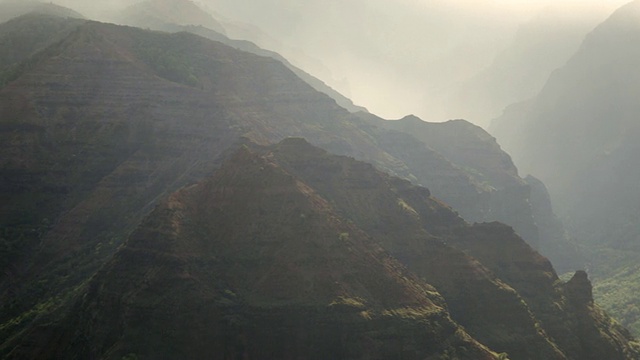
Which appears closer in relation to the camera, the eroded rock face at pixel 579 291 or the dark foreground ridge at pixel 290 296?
the dark foreground ridge at pixel 290 296

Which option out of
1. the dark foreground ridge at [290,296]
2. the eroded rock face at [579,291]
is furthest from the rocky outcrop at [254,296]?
the eroded rock face at [579,291]

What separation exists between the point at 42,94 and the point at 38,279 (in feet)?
169

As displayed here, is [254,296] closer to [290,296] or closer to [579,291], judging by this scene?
[290,296]

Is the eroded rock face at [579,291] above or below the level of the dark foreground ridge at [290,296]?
above

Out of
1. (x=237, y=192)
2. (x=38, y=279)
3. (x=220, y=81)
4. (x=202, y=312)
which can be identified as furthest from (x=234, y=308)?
(x=220, y=81)

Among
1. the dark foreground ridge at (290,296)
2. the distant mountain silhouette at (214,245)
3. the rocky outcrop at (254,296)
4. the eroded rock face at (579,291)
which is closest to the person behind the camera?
the rocky outcrop at (254,296)

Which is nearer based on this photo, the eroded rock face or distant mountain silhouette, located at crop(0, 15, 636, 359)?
distant mountain silhouette, located at crop(0, 15, 636, 359)

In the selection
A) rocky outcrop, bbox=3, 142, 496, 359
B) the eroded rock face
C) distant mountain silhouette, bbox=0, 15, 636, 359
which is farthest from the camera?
the eroded rock face

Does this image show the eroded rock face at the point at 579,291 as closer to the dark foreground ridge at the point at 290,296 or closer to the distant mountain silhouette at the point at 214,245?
the dark foreground ridge at the point at 290,296

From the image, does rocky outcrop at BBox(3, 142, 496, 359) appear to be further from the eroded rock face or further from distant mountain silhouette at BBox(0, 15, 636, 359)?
the eroded rock face

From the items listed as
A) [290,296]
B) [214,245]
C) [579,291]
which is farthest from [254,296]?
[579,291]

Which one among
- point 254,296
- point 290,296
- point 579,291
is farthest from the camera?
A: point 579,291

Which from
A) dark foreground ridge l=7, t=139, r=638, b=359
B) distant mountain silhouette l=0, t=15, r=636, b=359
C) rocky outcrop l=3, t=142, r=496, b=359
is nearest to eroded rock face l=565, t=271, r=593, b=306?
dark foreground ridge l=7, t=139, r=638, b=359

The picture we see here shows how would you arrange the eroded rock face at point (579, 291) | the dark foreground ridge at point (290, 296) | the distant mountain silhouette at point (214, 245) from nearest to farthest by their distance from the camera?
the dark foreground ridge at point (290, 296)
the distant mountain silhouette at point (214, 245)
the eroded rock face at point (579, 291)
